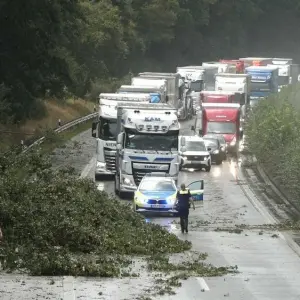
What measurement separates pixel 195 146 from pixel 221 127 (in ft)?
28.8

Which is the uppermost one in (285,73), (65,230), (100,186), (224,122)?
(65,230)

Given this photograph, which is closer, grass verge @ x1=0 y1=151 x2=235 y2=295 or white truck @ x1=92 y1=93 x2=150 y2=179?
grass verge @ x1=0 y1=151 x2=235 y2=295

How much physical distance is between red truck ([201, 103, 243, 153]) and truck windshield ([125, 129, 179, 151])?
21991mm

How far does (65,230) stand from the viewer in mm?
28391

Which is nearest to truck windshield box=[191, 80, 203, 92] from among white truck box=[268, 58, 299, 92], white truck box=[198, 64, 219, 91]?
white truck box=[198, 64, 219, 91]

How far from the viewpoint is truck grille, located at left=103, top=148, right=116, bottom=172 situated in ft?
154

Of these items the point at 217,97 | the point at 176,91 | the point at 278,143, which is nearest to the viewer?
the point at 278,143

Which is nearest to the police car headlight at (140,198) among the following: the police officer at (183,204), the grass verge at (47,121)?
the police officer at (183,204)

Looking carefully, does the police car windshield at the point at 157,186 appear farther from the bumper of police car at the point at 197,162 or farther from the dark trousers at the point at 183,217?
the bumper of police car at the point at 197,162

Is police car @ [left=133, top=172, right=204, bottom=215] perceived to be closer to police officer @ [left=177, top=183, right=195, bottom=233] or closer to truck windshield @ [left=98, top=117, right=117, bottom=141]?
police officer @ [left=177, top=183, right=195, bottom=233]

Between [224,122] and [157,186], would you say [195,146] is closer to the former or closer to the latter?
[224,122]

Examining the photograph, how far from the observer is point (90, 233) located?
2867 cm

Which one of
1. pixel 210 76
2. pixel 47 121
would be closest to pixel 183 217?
pixel 47 121

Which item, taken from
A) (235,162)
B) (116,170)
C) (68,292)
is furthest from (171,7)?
(68,292)
